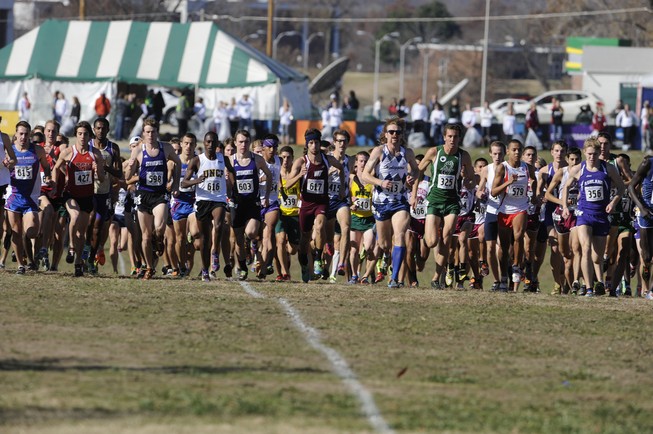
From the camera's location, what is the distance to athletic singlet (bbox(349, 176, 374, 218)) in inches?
726

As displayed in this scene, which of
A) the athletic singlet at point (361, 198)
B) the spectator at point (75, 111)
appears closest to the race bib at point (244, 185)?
the athletic singlet at point (361, 198)

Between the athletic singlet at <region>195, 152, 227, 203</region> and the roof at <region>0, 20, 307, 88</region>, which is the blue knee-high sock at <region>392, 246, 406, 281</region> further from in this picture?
the roof at <region>0, 20, 307, 88</region>

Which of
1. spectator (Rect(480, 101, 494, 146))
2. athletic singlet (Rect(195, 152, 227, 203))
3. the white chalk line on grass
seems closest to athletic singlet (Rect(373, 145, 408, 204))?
athletic singlet (Rect(195, 152, 227, 203))

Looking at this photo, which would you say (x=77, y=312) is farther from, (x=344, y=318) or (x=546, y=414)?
(x=546, y=414)

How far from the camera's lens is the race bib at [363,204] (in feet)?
60.7

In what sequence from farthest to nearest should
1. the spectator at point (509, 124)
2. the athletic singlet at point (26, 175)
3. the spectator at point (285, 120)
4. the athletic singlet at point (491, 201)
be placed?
the spectator at point (509, 124)
the spectator at point (285, 120)
the athletic singlet at point (491, 201)
the athletic singlet at point (26, 175)

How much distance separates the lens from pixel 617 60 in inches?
2803

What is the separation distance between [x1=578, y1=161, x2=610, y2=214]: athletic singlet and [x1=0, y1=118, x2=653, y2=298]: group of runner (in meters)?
0.02

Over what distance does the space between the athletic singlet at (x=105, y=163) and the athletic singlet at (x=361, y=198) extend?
3.56 meters

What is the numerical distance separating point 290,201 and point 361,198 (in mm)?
1103

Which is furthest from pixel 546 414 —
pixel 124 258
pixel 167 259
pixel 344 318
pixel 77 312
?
pixel 124 258

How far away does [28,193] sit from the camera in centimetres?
1669

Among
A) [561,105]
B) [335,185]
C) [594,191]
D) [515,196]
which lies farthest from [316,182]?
[561,105]

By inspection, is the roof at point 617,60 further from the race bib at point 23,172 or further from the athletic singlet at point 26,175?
the race bib at point 23,172
